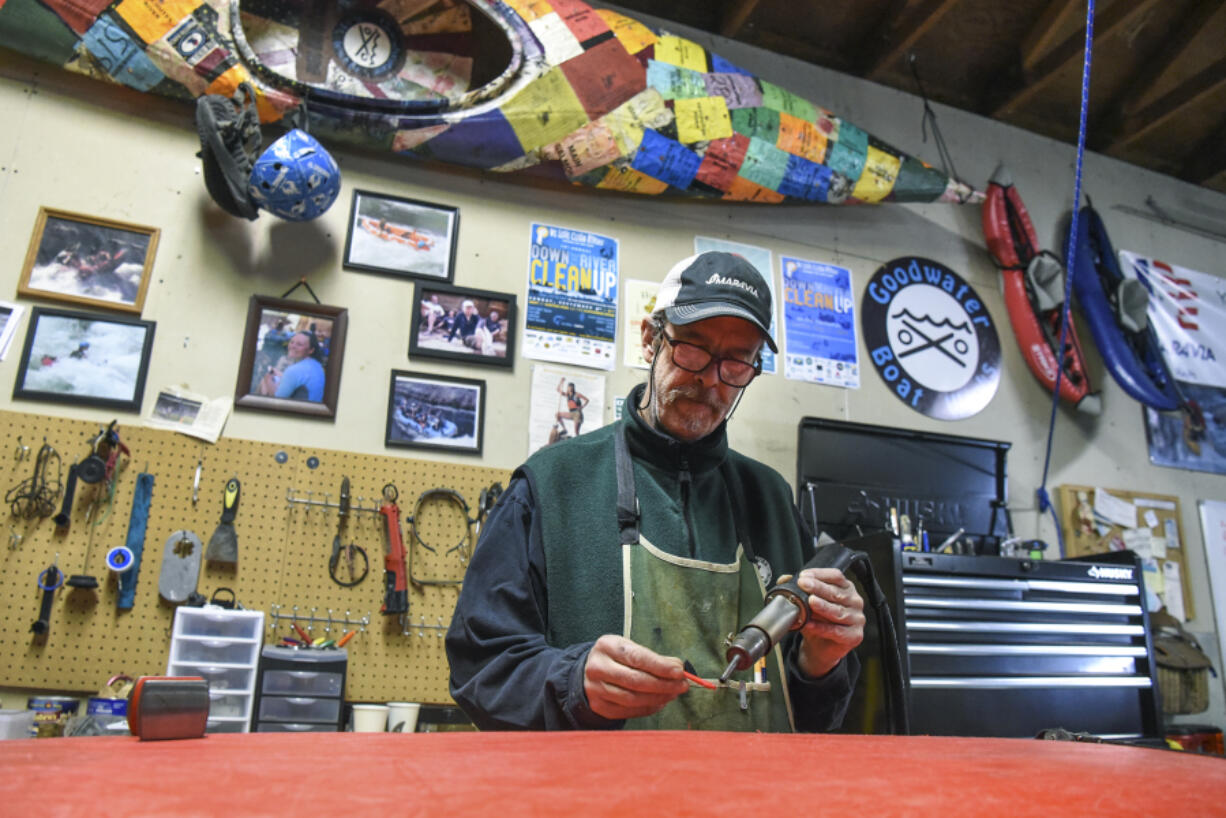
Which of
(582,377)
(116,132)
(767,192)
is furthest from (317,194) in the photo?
(767,192)

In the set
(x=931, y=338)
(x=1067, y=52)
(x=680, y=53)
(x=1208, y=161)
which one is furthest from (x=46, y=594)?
(x=1208, y=161)

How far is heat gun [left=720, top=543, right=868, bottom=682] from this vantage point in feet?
2.90

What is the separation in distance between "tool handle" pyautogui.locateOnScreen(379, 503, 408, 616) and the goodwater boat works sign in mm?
2033

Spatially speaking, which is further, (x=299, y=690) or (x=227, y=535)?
(x=227, y=535)

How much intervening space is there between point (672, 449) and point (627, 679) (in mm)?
550

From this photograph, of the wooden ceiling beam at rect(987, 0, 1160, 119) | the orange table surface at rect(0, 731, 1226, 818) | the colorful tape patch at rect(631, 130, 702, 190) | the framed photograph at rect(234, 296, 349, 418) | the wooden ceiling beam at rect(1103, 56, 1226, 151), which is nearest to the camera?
the orange table surface at rect(0, 731, 1226, 818)

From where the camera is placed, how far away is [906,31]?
355 centimetres

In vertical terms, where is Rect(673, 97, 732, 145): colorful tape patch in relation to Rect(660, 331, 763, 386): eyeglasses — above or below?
above

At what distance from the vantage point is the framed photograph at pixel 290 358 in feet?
8.05

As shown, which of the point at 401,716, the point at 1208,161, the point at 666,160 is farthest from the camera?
the point at 1208,161

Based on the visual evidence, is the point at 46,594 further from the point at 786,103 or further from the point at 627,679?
the point at 786,103

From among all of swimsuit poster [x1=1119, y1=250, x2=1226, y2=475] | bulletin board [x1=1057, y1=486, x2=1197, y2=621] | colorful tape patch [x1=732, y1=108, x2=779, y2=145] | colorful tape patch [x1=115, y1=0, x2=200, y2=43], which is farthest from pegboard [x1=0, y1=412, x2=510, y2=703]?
swimsuit poster [x1=1119, y1=250, x2=1226, y2=475]

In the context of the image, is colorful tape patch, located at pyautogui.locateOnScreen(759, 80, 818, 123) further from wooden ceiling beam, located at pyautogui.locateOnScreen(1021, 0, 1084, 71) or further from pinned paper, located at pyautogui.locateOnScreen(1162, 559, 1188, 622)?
pinned paper, located at pyautogui.locateOnScreen(1162, 559, 1188, 622)

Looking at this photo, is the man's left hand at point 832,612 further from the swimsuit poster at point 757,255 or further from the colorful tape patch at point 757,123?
the colorful tape patch at point 757,123
